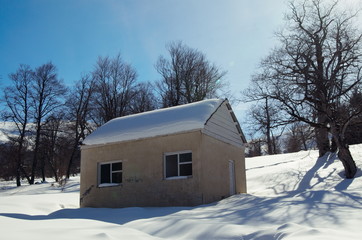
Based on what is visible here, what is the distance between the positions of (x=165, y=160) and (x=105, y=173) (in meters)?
3.66

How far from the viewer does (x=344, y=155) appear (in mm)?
18500

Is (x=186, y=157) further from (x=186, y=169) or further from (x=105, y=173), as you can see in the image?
(x=105, y=173)

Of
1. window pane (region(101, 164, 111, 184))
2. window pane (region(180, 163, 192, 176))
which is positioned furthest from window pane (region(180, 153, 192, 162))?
window pane (region(101, 164, 111, 184))

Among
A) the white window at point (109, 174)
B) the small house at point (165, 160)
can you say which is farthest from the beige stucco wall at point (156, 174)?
the white window at point (109, 174)

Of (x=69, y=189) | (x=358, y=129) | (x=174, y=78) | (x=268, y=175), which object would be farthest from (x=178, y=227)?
(x=174, y=78)

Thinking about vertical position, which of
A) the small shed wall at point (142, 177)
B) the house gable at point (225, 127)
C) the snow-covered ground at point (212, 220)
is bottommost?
the snow-covered ground at point (212, 220)

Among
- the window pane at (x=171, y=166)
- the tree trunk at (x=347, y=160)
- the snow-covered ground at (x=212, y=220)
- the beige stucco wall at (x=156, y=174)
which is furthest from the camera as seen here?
the tree trunk at (x=347, y=160)

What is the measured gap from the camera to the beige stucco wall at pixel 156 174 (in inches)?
547

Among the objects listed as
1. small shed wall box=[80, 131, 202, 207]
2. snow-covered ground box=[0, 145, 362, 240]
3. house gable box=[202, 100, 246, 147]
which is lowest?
snow-covered ground box=[0, 145, 362, 240]

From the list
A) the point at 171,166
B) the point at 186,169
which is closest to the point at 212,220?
the point at 186,169

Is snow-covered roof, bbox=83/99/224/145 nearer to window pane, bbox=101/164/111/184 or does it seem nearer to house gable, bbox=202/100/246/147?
house gable, bbox=202/100/246/147

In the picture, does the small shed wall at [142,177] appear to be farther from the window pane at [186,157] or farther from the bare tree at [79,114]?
the bare tree at [79,114]

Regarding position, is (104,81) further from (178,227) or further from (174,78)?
(178,227)

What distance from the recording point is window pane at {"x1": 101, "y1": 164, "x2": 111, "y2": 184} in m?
16.4
